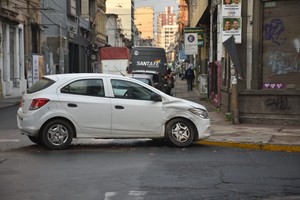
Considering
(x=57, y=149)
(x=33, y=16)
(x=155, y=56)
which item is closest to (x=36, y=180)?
(x=57, y=149)

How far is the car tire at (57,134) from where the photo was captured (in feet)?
35.3

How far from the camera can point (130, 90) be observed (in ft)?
36.9

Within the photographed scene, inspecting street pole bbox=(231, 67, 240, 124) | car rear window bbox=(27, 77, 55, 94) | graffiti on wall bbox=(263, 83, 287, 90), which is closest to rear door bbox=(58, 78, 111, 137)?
car rear window bbox=(27, 77, 55, 94)

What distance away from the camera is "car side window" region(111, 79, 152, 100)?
36.7 feet

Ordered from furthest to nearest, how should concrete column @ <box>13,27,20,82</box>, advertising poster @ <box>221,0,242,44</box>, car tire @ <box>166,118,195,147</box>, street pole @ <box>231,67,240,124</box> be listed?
concrete column @ <box>13,27,20,82</box> < advertising poster @ <box>221,0,242,44</box> < street pole @ <box>231,67,240,124</box> < car tire @ <box>166,118,195,147</box>

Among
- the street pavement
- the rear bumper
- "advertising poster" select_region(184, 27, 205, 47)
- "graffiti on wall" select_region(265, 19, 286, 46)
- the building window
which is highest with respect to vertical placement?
the building window

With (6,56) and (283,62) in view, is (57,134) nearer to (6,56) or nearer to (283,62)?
(283,62)

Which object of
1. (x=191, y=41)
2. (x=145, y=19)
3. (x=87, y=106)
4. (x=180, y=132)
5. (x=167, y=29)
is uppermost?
(x=145, y=19)

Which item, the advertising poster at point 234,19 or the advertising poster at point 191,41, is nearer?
the advertising poster at point 234,19

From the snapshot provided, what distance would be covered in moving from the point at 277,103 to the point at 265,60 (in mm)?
1362

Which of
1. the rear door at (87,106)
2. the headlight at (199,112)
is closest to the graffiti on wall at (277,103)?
the headlight at (199,112)

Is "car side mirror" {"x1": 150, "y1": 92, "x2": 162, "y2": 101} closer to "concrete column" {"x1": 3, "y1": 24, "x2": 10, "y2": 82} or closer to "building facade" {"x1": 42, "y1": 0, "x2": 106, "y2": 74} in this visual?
"concrete column" {"x1": 3, "y1": 24, "x2": 10, "y2": 82}

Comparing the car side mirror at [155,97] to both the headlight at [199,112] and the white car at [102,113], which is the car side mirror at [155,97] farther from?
the headlight at [199,112]

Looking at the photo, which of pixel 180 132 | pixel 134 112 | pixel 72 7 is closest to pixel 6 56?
pixel 134 112
